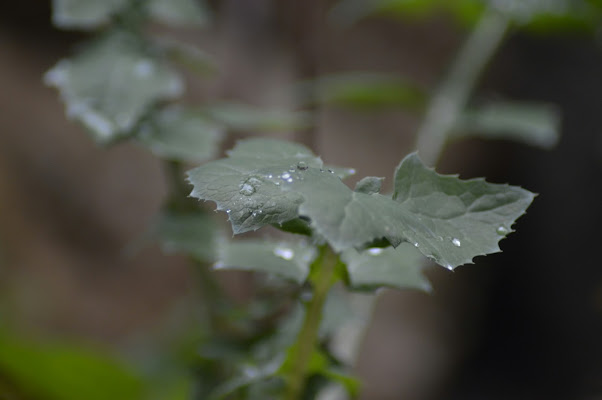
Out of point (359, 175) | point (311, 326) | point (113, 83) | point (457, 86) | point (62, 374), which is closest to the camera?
point (311, 326)

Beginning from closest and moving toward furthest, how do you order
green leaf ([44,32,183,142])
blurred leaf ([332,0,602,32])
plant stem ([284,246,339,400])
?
plant stem ([284,246,339,400])
green leaf ([44,32,183,142])
blurred leaf ([332,0,602,32])

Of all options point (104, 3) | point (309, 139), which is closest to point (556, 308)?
point (309, 139)

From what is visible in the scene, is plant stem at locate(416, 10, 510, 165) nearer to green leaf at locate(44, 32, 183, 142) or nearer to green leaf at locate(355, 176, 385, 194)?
green leaf at locate(44, 32, 183, 142)

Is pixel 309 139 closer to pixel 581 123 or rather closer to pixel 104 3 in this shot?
pixel 104 3

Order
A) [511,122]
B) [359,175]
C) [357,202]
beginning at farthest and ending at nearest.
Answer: [359,175] → [511,122] → [357,202]

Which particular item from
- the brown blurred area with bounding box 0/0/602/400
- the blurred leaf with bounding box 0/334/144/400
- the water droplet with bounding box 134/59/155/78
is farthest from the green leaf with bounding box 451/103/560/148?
the blurred leaf with bounding box 0/334/144/400

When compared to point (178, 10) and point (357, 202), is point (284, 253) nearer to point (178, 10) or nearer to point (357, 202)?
point (357, 202)

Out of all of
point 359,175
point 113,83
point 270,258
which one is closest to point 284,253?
point 270,258

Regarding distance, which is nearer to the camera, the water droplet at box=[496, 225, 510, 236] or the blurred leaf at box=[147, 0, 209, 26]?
the water droplet at box=[496, 225, 510, 236]
